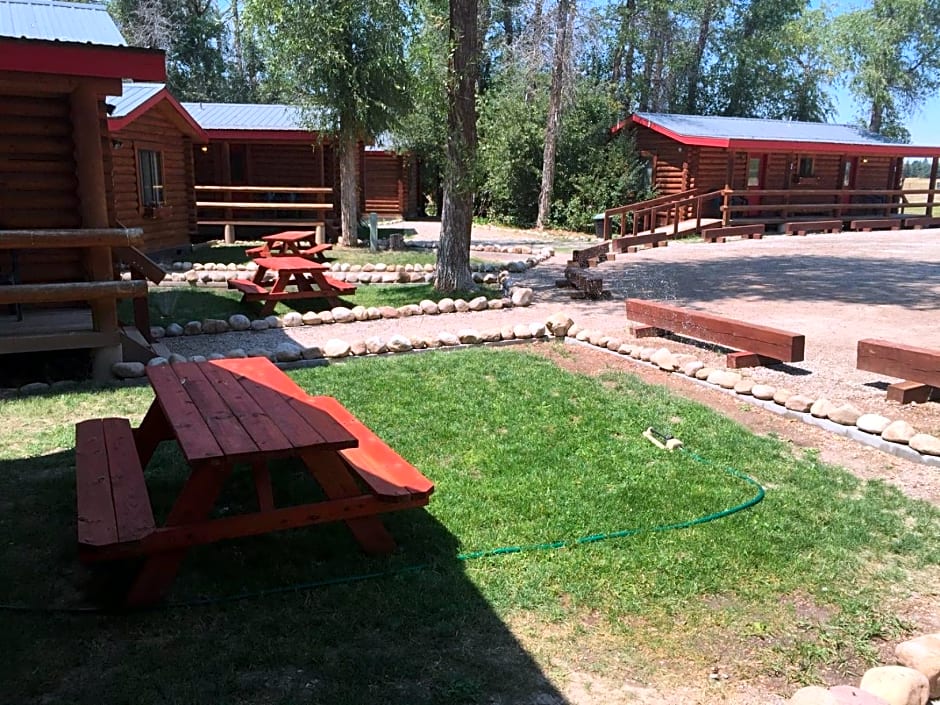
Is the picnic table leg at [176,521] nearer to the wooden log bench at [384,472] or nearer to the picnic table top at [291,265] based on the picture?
the wooden log bench at [384,472]

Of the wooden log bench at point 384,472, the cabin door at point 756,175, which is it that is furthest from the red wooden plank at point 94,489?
the cabin door at point 756,175

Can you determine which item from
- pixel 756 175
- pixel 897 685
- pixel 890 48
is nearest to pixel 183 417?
pixel 897 685

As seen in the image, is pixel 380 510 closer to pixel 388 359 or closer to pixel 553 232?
pixel 388 359

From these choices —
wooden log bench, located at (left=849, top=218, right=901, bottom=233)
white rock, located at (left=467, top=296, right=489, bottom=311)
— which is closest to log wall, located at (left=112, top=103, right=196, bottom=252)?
white rock, located at (left=467, top=296, right=489, bottom=311)

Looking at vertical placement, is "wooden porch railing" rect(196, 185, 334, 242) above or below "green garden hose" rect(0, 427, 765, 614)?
above

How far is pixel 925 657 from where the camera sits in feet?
9.65

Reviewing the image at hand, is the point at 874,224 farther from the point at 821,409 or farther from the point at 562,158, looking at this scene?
the point at 821,409

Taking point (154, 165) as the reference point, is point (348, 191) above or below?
below

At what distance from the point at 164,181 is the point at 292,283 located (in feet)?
26.3

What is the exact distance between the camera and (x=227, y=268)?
1507cm

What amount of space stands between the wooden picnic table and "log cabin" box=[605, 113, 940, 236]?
511 inches

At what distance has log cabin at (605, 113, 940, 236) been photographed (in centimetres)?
2373

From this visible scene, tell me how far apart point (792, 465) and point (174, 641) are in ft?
12.3

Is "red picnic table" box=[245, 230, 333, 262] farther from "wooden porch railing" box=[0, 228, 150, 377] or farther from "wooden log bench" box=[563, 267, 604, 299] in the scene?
"wooden porch railing" box=[0, 228, 150, 377]
